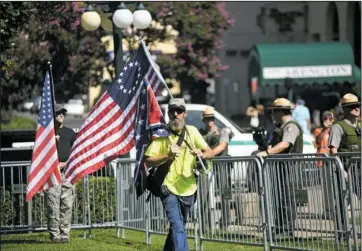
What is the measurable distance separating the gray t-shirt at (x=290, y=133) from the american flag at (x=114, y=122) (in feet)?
7.13

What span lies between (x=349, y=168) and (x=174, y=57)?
19.7 m

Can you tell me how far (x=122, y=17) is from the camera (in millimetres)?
15555

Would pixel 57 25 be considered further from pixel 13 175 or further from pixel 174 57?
pixel 13 175

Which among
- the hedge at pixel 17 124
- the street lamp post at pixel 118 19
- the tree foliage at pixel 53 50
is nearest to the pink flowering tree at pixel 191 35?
the tree foliage at pixel 53 50

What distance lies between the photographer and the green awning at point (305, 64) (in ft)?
121

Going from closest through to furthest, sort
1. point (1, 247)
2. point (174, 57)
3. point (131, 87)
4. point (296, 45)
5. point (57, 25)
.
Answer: point (131, 87) < point (1, 247) < point (57, 25) < point (174, 57) < point (296, 45)

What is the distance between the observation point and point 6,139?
18.2 meters

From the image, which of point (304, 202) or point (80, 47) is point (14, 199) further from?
point (80, 47)

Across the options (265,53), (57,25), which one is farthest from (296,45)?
(57,25)

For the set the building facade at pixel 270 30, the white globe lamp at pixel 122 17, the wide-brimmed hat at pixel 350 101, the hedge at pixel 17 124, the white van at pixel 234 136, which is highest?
the building facade at pixel 270 30

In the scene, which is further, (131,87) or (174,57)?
(174,57)

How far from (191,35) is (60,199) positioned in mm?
14775

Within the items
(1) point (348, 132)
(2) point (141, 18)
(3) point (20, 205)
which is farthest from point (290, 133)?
(3) point (20, 205)

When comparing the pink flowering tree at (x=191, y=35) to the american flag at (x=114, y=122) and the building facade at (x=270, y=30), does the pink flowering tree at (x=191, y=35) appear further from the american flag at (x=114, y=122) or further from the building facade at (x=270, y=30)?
the american flag at (x=114, y=122)
